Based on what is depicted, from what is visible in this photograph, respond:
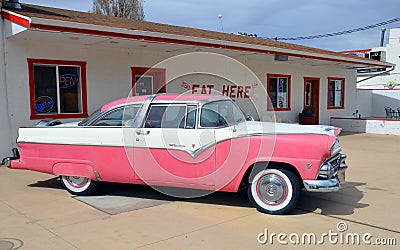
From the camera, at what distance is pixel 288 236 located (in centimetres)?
426

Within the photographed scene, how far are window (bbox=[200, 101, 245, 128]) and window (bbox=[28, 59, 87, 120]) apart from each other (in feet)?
18.0

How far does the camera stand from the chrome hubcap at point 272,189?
5.00 m

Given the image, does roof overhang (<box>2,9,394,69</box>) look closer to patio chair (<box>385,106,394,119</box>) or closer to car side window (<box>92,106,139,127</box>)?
car side window (<box>92,106,139,127</box>)

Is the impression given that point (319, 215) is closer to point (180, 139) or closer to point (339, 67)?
point (180, 139)

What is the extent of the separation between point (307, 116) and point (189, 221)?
41.0ft

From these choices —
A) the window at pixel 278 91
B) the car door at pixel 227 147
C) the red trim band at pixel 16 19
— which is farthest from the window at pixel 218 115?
the window at pixel 278 91

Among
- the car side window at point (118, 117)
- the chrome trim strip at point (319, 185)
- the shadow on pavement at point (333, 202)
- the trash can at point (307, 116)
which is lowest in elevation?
the shadow on pavement at point (333, 202)

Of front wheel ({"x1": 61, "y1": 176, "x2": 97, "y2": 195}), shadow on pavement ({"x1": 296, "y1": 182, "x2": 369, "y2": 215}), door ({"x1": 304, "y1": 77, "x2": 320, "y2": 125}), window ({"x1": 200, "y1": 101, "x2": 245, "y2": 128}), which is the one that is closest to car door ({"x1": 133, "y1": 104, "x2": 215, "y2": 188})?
window ({"x1": 200, "y1": 101, "x2": 245, "y2": 128})

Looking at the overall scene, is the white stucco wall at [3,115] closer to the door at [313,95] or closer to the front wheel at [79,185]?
the front wheel at [79,185]

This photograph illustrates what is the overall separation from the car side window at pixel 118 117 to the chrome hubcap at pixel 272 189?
221 centimetres

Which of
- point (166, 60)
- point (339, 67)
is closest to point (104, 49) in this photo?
point (166, 60)

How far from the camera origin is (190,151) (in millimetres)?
5164

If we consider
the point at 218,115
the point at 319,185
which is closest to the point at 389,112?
the point at 319,185

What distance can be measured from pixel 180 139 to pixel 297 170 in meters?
1.68
